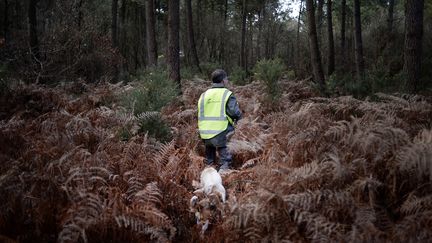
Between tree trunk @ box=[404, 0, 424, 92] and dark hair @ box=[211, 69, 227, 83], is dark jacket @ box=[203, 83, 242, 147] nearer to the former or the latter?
dark hair @ box=[211, 69, 227, 83]

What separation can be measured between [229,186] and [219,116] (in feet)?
4.02

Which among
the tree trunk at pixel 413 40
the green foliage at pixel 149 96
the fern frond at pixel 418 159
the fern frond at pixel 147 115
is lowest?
the fern frond at pixel 418 159

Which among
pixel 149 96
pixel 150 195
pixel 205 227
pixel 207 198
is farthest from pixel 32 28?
pixel 205 227

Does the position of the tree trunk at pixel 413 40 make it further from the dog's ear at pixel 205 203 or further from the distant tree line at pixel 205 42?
the dog's ear at pixel 205 203

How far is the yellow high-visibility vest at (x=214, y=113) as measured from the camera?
6363mm

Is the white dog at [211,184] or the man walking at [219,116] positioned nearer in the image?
the white dog at [211,184]

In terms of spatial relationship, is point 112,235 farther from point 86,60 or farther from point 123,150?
point 86,60

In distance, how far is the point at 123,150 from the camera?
578cm

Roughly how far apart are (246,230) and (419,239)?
1.57 metres

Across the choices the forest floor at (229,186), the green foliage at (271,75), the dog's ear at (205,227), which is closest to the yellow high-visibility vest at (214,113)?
the forest floor at (229,186)

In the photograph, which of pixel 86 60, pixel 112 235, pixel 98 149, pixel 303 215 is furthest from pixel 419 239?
pixel 86 60

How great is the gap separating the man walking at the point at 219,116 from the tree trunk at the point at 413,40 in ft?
15.9

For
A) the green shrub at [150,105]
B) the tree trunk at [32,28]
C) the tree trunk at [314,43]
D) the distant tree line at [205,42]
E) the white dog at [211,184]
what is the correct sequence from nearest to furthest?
the white dog at [211,184] → the green shrub at [150,105] → the distant tree line at [205,42] → the tree trunk at [314,43] → the tree trunk at [32,28]

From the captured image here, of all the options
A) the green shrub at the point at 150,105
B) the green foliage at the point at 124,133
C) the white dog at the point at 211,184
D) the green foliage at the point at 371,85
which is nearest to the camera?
the white dog at the point at 211,184
